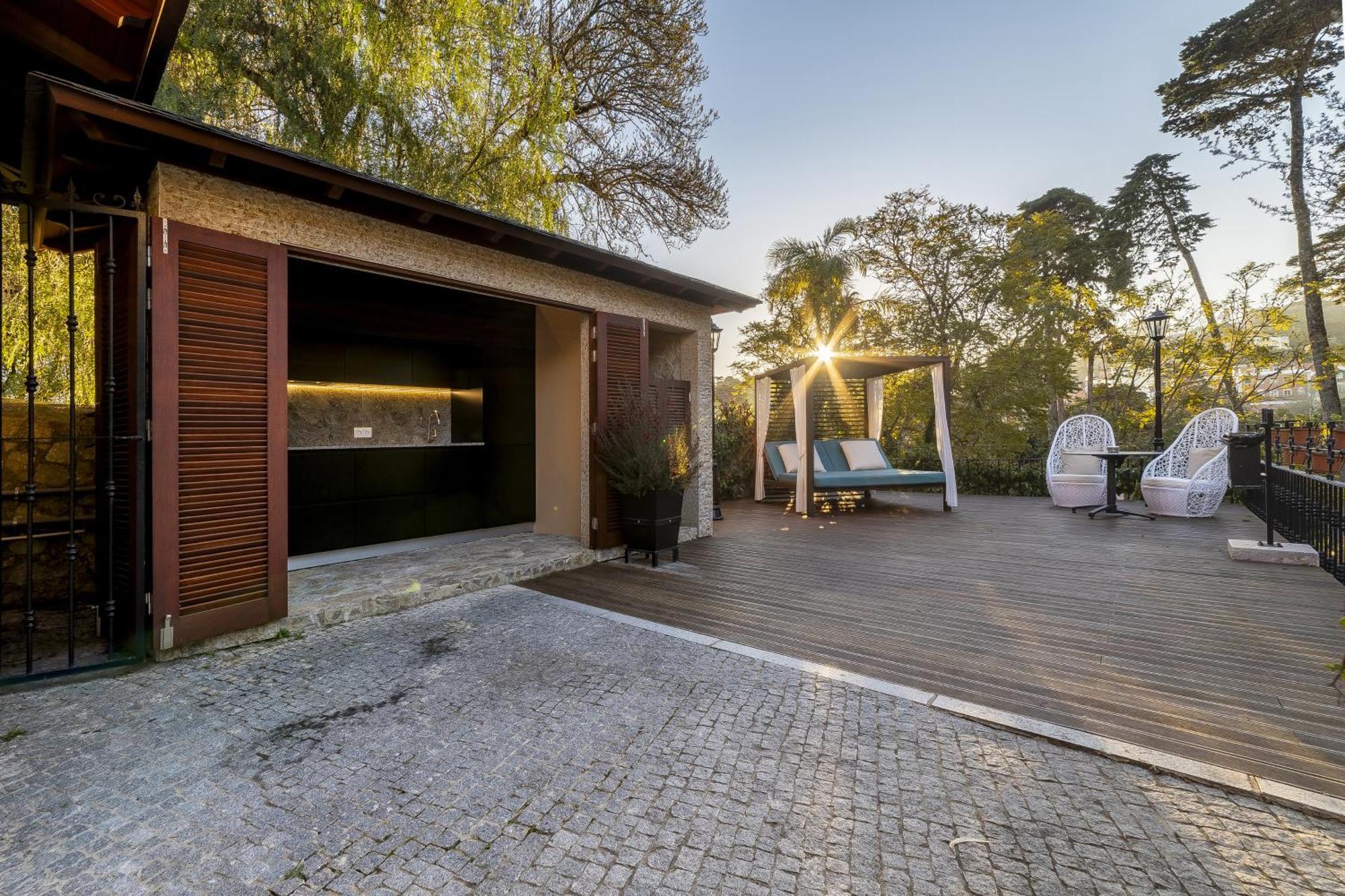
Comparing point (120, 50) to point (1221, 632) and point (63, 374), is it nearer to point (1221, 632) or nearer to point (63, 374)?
point (63, 374)

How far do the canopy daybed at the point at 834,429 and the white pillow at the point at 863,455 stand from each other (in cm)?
1

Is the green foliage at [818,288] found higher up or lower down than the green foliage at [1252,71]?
lower down

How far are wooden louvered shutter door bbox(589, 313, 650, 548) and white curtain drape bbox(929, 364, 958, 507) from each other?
4.93m

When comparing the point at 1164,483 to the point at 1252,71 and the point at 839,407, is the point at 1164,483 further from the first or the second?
the point at 1252,71

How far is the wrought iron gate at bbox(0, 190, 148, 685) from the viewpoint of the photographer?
268 centimetres

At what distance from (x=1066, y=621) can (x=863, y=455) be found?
5.92 m

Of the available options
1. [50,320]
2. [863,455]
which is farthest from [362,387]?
[863,455]

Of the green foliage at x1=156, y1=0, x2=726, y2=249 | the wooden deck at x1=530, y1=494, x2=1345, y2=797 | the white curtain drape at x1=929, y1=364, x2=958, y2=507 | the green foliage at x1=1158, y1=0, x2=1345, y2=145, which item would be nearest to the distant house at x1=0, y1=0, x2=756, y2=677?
the wooden deck at x1=530, y1=494, x2=1345, y2=797

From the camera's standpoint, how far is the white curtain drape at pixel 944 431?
26.9 ft

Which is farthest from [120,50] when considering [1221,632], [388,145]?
[1221,632]

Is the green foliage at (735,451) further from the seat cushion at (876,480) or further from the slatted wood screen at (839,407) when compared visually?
the seat cushion at (876,480)

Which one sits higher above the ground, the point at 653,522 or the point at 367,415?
the point at 367,415

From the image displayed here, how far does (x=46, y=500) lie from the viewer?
346 cm

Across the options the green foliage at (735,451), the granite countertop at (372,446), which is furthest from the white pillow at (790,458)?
the granite countertop at (372,446)
